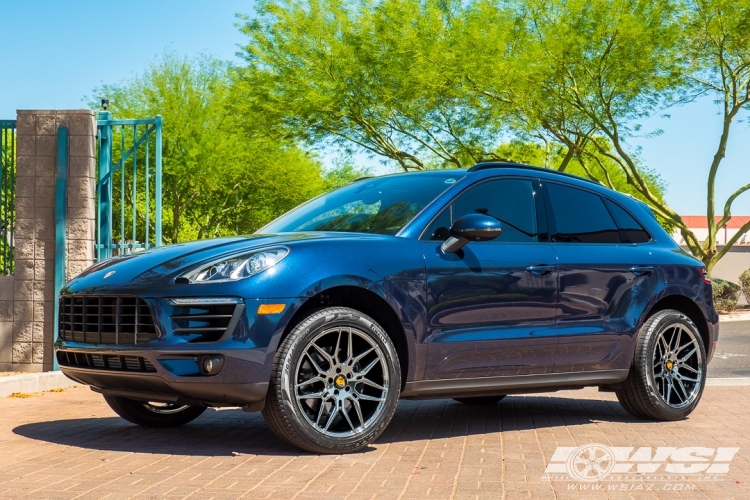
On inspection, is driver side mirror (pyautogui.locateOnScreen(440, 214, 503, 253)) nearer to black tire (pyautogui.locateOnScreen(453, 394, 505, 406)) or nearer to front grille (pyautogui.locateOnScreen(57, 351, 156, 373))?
front grille (pyautogui.locateOnScreen(57, 351, 156, 373))

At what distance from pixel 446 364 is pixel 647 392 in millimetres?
2009

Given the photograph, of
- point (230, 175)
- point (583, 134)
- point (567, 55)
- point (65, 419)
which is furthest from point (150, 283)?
point (230, 175)

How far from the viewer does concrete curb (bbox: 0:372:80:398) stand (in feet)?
32.1

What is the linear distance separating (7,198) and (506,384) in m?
6.89

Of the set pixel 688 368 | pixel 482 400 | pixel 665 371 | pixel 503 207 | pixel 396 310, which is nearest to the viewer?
pixel 396 310

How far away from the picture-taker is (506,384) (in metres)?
7.05

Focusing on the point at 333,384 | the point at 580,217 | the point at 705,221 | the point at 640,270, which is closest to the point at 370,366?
the point at 333,384

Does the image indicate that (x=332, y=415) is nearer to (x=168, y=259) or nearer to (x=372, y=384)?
(x=372, y=384)

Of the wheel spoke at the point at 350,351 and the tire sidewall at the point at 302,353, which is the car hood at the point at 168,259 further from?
the wheel spoke at the point at 350,351

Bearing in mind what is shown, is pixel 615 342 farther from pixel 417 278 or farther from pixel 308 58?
pixel 308 58

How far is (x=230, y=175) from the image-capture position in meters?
46.2

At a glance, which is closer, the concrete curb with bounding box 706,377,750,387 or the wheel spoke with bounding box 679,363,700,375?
the wheel spoke with bounding box 679,363,700,375

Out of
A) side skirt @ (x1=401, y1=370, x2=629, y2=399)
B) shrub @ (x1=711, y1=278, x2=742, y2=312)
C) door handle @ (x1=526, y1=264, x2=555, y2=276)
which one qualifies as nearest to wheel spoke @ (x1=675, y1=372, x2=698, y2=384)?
side skirt @ (x1=401, y1=370, x2=629, y2=399)

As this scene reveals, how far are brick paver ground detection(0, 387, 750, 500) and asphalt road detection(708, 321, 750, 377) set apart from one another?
480cm
